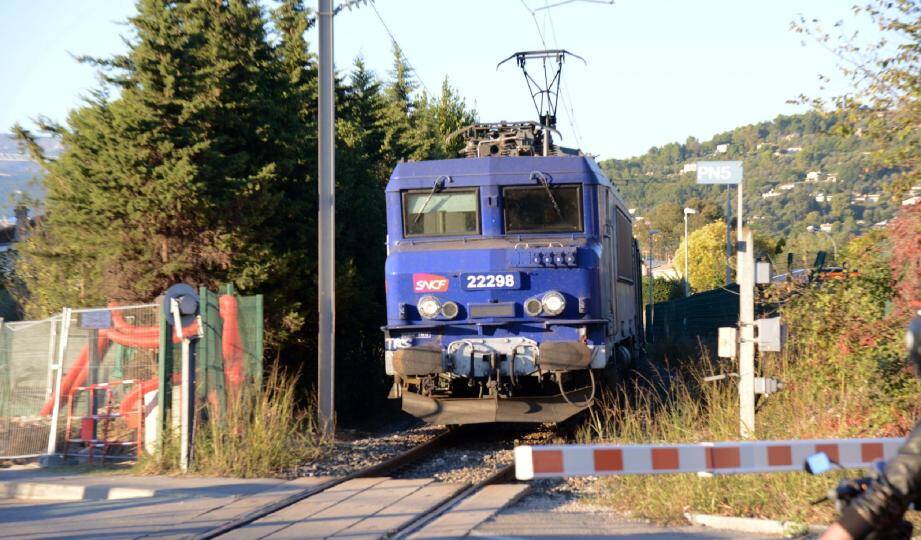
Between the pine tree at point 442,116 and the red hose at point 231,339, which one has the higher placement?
the pine tree at point 442,116

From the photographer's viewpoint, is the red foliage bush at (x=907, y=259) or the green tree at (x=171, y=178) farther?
the green tree at (x=171, y=178)

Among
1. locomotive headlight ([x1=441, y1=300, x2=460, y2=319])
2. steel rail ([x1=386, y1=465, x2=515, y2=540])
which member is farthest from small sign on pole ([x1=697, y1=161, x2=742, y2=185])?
locomotive headlight ([x1=441, y1=300, x2=460, y2=319])

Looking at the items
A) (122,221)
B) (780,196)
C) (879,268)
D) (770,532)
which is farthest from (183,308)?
(780,196)

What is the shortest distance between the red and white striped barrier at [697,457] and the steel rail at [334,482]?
3.77 meters

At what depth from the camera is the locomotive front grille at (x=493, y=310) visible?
41.2ft

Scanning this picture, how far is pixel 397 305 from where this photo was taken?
12844 millimetres

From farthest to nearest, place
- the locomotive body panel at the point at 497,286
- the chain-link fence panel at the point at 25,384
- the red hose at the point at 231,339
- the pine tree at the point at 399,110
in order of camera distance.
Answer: the pine tree at the point at 399,110
the chain-link fence panel at the point at 25,384
the locomotive body panel at the point at 497,286
the red hose at the point at 231,339

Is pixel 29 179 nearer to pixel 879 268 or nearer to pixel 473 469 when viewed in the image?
pixel 473 469

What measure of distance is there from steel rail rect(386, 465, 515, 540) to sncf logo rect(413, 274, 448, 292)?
2.48 meters

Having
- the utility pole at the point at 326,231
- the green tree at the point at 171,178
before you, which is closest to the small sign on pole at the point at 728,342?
the utility pole at the point at 326,231

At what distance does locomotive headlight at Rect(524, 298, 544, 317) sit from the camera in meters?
12.5

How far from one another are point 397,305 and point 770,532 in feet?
20.9

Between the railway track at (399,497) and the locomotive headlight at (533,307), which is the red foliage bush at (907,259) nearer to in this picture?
the railway track at (399,497)

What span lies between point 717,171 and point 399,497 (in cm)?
403
